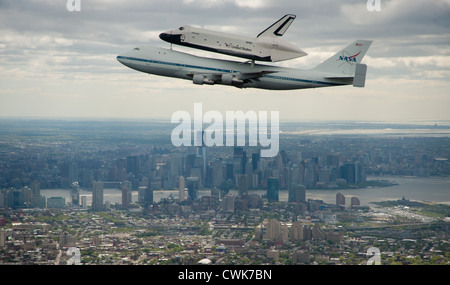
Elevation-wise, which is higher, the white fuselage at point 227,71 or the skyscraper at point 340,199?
the white fuselage at point 227,71

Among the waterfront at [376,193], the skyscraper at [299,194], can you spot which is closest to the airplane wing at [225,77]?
the waterfront at [376,193]

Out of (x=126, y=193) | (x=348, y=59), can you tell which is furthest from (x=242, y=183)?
(x=348, y=59)

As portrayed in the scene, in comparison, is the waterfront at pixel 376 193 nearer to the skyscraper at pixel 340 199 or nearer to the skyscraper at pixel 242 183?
the skyscraper at pixel 340 199

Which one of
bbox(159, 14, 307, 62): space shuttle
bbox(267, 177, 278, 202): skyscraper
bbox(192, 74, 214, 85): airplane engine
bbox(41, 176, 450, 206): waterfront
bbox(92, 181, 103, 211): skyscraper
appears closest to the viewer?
bbox(159, 14, 307, 62): space shuttle

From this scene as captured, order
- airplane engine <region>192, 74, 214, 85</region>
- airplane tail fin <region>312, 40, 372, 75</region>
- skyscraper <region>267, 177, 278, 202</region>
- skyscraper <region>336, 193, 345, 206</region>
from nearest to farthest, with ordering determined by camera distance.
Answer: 1. airplane engine <region>192, 74, 214, 85</region>
2. airplane tail fin <region>312, 40, 372, 75</region>
3. skyscraper <region>267, 177, 278, 202</region>
4. skyscraper <region>336, 193, 345, 206</region>

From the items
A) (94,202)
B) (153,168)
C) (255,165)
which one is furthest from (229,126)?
(94,202)

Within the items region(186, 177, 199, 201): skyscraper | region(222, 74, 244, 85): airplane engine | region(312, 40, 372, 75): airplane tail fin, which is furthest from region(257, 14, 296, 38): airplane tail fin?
region(186, 177, 199, 201): skyscraper

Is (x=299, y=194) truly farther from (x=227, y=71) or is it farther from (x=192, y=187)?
(x=227, y=71)

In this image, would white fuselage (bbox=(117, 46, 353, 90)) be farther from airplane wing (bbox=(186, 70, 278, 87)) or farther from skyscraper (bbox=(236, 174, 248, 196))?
skyscraper (bbox=(236, 174, 248, 196))
